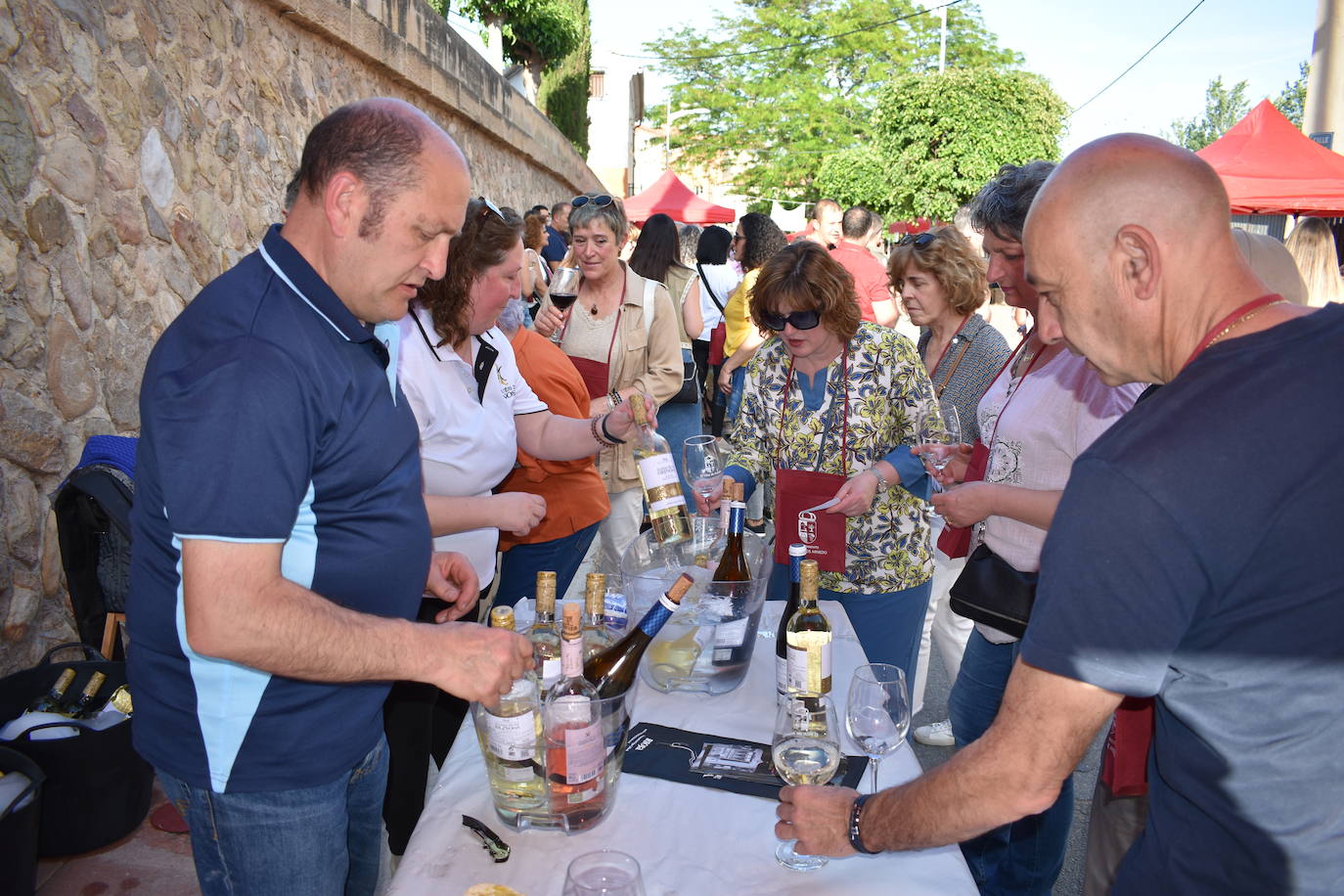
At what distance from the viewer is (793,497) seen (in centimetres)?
296

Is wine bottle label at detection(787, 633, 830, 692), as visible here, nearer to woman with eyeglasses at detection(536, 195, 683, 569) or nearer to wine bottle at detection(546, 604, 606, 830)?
wine bottle at detection(546, 604, 606, 830)

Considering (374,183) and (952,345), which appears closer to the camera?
(374,183)

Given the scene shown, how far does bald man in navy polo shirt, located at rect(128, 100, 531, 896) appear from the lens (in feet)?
4.28

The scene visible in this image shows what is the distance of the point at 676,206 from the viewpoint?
16.7m

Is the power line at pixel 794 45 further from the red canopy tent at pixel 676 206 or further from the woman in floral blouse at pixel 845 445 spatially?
the woman in floral blouse at pixel 845 445

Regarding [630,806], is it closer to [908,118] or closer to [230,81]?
[230,81]

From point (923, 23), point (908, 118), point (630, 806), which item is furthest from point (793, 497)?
point (923, 23)

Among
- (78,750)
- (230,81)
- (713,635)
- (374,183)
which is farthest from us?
(230,81)

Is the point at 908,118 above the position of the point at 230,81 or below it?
above

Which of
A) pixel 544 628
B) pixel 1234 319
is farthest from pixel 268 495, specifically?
pixel 1234 319

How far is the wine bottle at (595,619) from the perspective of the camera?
197cm

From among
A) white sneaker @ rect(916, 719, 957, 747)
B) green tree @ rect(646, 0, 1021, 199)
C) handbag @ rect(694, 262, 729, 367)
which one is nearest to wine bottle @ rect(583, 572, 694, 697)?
white sneaker @ rect(916, 719, 957, 747)

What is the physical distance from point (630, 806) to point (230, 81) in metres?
4.15

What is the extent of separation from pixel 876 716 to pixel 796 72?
34.3 metres
